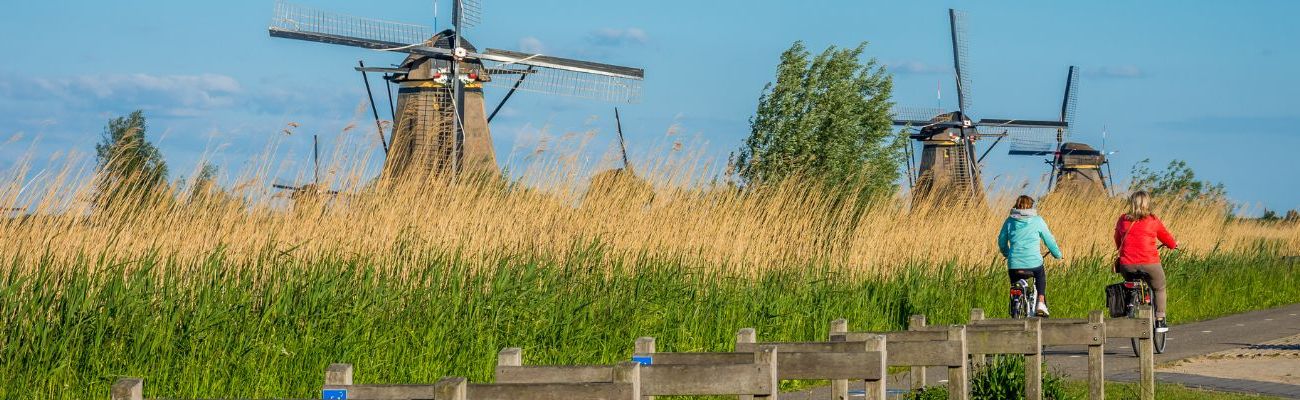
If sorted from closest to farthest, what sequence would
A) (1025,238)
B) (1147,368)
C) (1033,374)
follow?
(1033,374) < (1147,368) < (1025,238)

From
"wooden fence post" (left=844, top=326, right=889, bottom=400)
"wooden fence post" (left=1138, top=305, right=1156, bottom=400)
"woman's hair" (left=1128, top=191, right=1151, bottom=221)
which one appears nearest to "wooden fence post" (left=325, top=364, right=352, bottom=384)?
"wooden fence post" (left=844, top=326, right=889, bottom=400)

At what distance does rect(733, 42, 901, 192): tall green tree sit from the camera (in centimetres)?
2741

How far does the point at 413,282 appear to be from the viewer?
33.2ft

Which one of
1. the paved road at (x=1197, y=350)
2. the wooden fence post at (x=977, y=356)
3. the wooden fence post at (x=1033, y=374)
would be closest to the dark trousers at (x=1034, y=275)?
the paved road at (x=1197, y=350)

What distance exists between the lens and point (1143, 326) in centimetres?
970

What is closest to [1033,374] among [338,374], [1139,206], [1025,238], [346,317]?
[346,317]

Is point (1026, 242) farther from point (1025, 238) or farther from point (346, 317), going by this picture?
point (346, 317)

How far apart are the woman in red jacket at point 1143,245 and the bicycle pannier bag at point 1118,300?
205mm

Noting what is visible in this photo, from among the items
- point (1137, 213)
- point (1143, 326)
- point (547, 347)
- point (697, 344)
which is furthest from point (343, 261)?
point (1137, 213)

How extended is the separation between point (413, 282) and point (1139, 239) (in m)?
7.35

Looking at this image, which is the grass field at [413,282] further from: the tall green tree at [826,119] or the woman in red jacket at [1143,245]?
the tall green tree at [826,119]

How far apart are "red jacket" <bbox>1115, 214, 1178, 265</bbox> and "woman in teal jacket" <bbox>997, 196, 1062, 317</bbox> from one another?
26.6 inches

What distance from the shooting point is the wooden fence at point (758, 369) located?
5.21 meters

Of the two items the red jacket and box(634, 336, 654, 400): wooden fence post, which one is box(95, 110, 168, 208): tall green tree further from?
the red jacket
